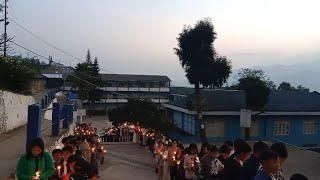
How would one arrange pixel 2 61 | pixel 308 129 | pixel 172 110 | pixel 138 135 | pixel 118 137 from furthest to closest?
pixel 172 110 < pixel 308 129 < pixel 118 137 < pixel 138 135 < pixel 2 61

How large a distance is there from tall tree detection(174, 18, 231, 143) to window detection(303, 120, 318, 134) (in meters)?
10.0

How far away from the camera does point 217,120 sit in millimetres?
33938

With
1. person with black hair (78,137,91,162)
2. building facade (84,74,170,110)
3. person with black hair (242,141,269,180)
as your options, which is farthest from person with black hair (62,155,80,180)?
building facade (84,74,170,110)

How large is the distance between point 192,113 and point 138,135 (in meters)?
10.8

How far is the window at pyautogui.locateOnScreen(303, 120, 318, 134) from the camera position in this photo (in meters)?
36.0

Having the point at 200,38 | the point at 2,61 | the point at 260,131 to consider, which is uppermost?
the point at 200,38

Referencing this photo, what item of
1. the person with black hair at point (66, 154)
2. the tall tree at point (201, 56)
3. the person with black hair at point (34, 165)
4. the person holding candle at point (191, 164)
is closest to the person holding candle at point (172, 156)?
the person holding candle at point (191, 164)

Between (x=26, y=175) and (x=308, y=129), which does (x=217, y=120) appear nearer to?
(x=308, y=129)

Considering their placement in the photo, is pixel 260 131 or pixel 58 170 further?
pixel 260 131

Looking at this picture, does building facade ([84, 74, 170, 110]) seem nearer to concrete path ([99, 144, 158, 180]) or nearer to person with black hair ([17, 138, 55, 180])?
concrete path ([99, 144, 158, 180])

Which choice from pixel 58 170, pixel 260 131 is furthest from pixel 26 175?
pixel 260 131

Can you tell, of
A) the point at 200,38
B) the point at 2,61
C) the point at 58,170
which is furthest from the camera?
the point at 200,38

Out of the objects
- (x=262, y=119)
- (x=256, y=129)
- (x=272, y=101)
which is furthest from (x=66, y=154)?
(x=272, y=101)

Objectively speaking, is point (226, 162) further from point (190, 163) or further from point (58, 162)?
point (190, 163)
